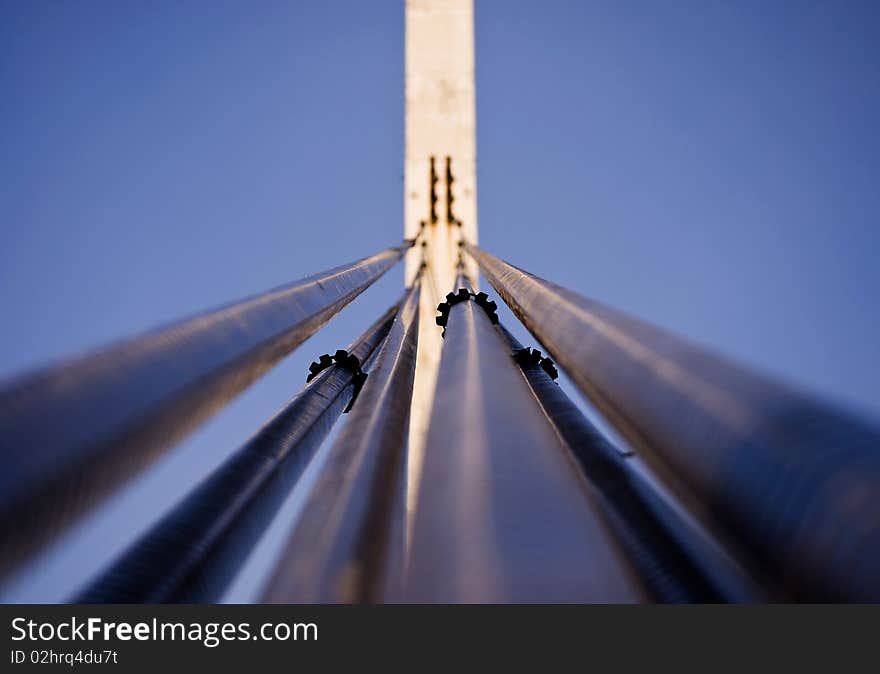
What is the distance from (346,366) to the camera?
277 cm

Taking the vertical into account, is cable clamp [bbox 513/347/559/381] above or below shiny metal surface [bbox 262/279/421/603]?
above

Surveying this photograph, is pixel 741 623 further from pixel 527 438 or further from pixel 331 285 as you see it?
pixel 331 285

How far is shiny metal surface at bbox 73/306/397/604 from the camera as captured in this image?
1.21m

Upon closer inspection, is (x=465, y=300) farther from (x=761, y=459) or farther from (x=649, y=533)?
(x=761, y=459)

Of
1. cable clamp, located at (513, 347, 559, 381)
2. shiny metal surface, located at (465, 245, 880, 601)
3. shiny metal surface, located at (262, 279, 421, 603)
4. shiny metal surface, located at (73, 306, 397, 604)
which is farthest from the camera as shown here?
cable clamp, located at (513, 347, 559, 381)

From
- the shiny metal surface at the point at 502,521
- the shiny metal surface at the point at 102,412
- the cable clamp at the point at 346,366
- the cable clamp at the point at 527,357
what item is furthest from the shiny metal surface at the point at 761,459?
the cable clamp at the point at 346,366

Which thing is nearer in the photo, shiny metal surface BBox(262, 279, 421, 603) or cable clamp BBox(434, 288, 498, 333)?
shiny metal surface BBox(262, 279, 421, 603)

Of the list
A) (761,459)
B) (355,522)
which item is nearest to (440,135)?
(355,522)

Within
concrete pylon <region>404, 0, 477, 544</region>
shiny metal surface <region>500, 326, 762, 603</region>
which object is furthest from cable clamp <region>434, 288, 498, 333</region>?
concrete pylon <region>404, 0, 477, 544</region>

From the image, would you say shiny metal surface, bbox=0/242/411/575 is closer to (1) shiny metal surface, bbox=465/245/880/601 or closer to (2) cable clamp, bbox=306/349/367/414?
(1) shiny metal surface, bbox=465/245/880/601

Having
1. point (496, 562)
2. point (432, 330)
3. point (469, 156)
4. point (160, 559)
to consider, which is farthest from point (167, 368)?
point (469, 156)

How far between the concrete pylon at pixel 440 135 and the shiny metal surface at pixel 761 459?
17.3 ft

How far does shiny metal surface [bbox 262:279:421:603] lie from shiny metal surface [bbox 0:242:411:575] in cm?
27

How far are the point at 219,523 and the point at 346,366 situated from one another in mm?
1322
